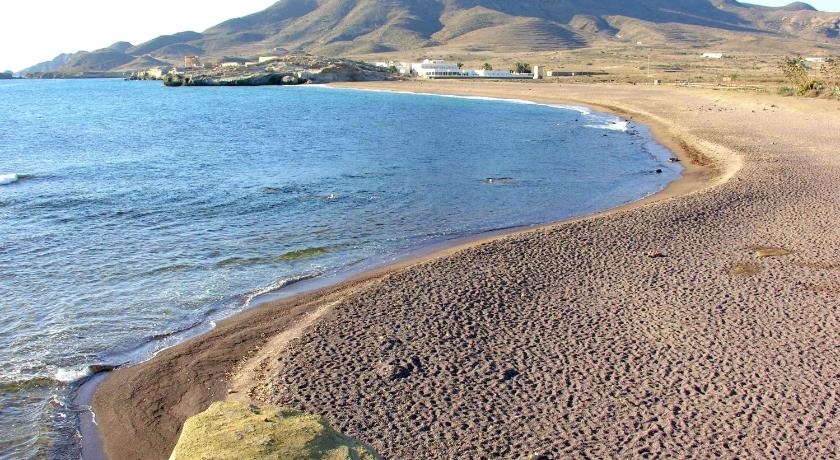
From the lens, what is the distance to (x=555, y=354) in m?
10.5

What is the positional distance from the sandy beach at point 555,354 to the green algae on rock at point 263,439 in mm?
3365

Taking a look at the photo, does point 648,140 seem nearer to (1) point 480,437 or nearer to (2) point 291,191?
(2) point 291,191

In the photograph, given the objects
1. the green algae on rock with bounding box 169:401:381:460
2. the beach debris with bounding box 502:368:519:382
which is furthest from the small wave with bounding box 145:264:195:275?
the green algae on rock with bounding box 169:401:381:460

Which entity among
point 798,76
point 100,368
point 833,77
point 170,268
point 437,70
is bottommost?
point 100,368

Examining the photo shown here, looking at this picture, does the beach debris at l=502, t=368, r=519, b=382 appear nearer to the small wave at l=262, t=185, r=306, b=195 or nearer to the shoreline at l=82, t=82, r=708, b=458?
the shoreline at l=82, t=82, r=708, b=458

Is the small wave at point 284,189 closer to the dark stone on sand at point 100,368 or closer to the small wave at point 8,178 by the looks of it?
the small wave at point 8,178

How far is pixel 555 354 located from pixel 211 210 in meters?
15.1

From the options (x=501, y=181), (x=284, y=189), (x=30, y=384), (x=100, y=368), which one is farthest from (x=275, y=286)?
(x=501, y=181)

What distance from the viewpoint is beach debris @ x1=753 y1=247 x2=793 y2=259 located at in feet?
50.4

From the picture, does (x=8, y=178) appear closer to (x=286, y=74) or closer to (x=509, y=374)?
(x=509, y=374)

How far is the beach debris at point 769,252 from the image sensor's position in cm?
1538

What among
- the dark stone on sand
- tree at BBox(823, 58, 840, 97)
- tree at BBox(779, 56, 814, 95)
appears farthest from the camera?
tree at BBox(779, 56, 814, 95)

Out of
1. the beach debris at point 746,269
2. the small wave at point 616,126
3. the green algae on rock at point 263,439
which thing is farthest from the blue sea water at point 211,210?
the beach debris at point 746,269

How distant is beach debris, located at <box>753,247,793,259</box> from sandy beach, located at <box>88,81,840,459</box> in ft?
0.29
